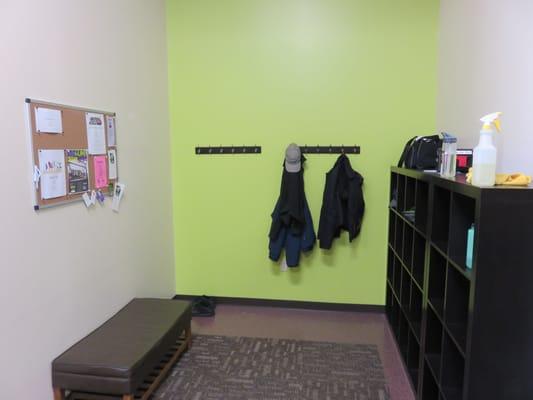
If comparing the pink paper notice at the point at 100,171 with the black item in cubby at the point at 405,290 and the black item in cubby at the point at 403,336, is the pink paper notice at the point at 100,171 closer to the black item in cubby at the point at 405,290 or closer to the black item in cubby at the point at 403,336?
the black item in cubby at the point at 405,290

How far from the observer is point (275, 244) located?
354 cm

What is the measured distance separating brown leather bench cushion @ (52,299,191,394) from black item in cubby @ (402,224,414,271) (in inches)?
64.4

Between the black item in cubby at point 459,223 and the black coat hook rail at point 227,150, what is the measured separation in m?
2.06

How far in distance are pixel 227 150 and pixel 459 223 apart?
2.27 metres

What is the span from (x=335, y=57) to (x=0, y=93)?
2.54 meters

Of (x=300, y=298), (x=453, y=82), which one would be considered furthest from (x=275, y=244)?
(x=453, y=82)

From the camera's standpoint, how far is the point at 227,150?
11.9ft

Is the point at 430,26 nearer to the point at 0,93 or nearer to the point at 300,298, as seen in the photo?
the point at 300,298

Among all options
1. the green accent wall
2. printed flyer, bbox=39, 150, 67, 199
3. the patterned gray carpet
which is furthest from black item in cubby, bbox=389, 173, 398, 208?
printed flyer, bbox=39, 150, 67, 199

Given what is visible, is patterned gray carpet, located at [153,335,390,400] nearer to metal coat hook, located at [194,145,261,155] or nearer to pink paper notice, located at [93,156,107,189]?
pink paper notice, located at [93,156,107,189]

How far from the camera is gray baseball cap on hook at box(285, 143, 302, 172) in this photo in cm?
337

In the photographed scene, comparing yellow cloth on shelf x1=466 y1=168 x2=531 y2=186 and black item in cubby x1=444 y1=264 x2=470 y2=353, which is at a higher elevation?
yellow cloth on shelf x1=466 y1=168 x2=531 y2=186

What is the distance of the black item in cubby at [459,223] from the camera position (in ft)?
5.96

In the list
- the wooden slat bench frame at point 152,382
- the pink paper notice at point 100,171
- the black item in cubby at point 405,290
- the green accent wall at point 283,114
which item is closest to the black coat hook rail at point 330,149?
the green accent wall at point 283,114
